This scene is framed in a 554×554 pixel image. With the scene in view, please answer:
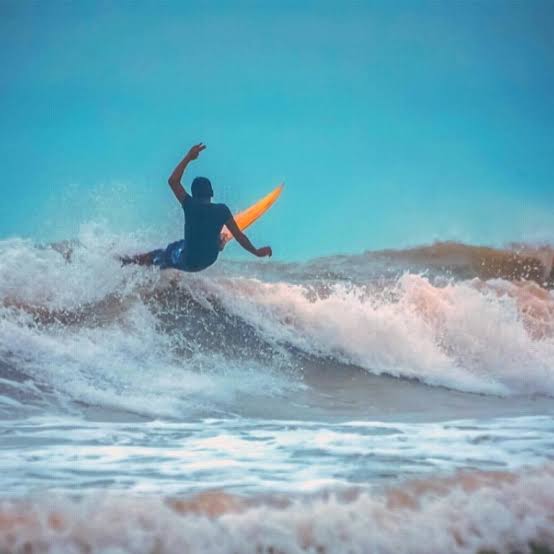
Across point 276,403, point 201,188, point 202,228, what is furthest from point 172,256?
point 276,403

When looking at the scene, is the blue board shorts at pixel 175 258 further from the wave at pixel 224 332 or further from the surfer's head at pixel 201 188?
the wave at pixel 224 332

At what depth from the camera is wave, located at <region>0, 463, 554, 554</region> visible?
1228 millimetres

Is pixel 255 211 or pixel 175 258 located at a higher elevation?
pixel 255 211

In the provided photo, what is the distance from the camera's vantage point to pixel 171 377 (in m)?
3.04

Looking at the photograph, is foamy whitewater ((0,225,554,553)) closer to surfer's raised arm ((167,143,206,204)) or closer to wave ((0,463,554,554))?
wave ((0,463,554,554))

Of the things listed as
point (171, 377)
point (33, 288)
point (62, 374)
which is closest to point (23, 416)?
Result: point (62, 374)

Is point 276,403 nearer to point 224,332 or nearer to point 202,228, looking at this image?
point 202,228

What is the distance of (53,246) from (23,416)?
179 cm

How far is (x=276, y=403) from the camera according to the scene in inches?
111

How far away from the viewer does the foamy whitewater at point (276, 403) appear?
1319mm

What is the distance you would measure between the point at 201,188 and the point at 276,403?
89 cm

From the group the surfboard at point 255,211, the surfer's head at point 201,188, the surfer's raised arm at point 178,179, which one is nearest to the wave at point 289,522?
the surfer's raised arm at point 178,179

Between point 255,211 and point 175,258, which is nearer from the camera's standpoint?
point 175,258

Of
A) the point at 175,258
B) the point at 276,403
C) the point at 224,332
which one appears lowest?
the point at 276,403
